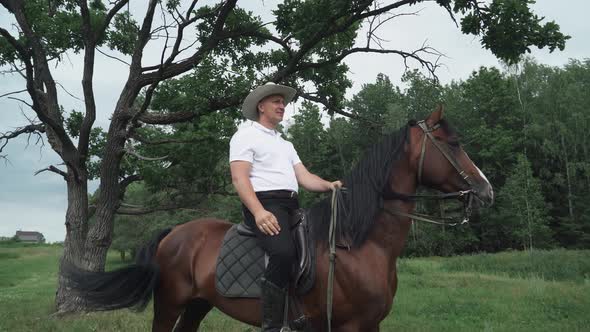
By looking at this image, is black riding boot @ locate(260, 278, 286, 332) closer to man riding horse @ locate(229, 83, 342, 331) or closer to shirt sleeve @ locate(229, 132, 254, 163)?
man riding horse @ locate(229, 83, 342, 331)

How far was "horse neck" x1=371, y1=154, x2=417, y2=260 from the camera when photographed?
4.23m

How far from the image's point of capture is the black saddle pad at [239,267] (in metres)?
4.34

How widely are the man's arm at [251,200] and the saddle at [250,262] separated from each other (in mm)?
328

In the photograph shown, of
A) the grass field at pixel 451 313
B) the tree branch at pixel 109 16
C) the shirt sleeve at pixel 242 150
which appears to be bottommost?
the grass field at pixel 451 313

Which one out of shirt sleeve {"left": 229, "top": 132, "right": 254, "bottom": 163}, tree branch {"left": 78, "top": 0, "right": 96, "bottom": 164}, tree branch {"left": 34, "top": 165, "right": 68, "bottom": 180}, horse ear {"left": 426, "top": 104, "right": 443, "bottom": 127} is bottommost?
shirt sleeve {"left": 229, "top": 132, "right": 254, "bottom": 163}

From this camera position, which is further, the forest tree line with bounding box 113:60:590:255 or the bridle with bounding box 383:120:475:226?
the forest tree line with bounding box 113:60:590:255

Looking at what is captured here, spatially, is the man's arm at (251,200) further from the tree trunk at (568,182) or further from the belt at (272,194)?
the tree trunk at (568,182)

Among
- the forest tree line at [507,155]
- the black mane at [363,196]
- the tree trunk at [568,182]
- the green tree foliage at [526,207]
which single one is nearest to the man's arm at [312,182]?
the black mane at [363,196]

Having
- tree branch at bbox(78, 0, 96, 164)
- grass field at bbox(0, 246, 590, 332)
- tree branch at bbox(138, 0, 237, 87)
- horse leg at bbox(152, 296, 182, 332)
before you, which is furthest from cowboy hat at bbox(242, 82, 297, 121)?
tree branch at bbox(78, 0, 96, 164)

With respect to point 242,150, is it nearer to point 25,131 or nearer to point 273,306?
point 273,306

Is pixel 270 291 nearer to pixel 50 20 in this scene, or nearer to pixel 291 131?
pixel 50 20

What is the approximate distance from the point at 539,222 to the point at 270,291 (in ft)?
138

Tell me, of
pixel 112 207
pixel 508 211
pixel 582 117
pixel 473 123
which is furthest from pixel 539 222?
pixel 112 207

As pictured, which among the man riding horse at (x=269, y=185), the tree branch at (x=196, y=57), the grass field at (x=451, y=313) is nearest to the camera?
the man riding horse at (x=269, y=185)
